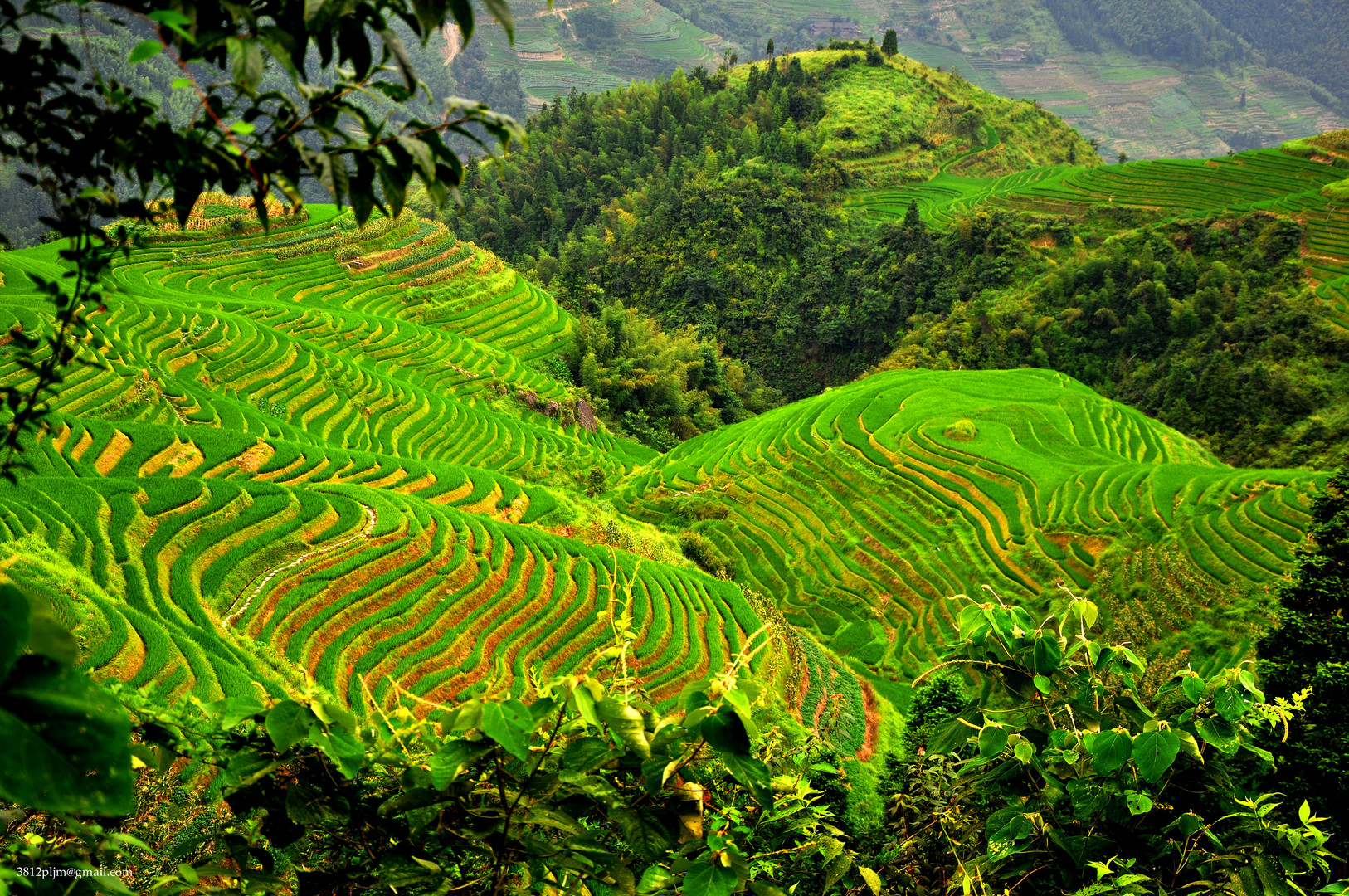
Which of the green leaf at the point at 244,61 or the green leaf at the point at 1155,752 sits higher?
the green leaf at the point at 244,61

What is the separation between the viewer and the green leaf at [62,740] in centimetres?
96

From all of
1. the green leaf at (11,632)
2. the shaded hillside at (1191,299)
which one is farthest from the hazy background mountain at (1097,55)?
the green leaf at (11,632)

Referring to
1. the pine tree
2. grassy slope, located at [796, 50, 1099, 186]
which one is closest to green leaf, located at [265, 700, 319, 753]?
grassy slope, located at [796, 50, 1099, 186]

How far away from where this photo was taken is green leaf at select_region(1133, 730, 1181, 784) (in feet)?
7.04

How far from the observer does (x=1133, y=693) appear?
8.43ft

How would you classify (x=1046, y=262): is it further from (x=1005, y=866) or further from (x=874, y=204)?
(x=1005, y=866)

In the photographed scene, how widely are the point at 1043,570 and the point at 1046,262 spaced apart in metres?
28.7

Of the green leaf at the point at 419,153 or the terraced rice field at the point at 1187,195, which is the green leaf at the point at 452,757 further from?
the terraced rice field at the point at 1187,195

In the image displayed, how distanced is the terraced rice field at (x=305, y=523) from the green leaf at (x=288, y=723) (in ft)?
1.58

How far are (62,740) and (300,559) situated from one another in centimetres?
1379

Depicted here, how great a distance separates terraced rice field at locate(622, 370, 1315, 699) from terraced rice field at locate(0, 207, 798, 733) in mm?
5463

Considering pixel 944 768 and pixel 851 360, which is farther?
pixel 851 360

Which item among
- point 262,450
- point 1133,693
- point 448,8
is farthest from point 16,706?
point 262,450

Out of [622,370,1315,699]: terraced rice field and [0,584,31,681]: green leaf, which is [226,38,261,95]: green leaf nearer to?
[0,584,31,681]: green leaf
